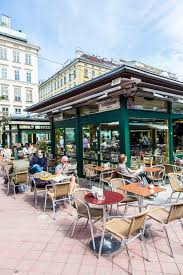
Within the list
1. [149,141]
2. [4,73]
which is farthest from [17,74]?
[149,141]

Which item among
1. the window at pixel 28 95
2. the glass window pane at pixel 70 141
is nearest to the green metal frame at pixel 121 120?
the glass window pane at pixel 70 141

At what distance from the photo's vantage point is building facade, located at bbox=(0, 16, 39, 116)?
3444cm

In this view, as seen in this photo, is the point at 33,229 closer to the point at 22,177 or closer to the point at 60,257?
the point at 60,257

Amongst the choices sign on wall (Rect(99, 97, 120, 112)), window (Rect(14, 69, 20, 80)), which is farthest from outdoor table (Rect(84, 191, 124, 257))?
window (Rect(14, 69, 20, 80))

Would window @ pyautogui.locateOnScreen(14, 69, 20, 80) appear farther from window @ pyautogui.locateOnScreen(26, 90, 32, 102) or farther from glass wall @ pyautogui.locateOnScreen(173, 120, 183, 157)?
glass wall @ pyautogui.locateOnScreen(173, 120, 183, 157)

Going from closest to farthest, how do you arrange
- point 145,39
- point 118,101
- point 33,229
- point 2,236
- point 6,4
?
point 2,236 < point 33,229 < point 118,101 < point 6,4 < point 145,39

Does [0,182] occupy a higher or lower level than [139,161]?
lower

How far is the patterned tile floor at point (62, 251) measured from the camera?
9.10 ft

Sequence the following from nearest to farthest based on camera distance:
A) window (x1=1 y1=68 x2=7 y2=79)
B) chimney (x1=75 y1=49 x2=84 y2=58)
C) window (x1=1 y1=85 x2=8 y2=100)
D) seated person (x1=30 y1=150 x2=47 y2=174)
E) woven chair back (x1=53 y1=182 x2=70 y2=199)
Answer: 1. woven chair back (x1=53 y1=182 x2=70 y2=199)
2. seated person (x1=30 y1=150 x2=47 y2=174)
3. window (x1=1 y1=85 x2=8 y2=100)
4. window (x1=1 y1=68 x2=7 y2=79)
5. chimney (x1=75 y1=49 x2=84 y2=58)

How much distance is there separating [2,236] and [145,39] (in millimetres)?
11018

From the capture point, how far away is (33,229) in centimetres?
399

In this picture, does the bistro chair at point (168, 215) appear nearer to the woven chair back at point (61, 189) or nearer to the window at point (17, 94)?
the woven chair back at point (61, 189)

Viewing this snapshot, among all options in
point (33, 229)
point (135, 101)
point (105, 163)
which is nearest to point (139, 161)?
point (105, 163)

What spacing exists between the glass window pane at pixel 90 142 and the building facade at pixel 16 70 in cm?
2802
